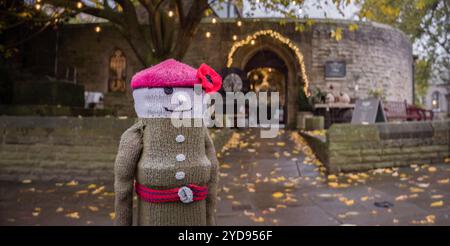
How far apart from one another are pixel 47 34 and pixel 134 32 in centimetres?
1206

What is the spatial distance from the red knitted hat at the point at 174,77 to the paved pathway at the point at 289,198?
2.14 m

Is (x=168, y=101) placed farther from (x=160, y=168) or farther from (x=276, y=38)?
(x=276, y=38)

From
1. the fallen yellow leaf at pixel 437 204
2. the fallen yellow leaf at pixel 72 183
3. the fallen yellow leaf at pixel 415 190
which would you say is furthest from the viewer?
the fallen yellow leaf at pixel 72 183

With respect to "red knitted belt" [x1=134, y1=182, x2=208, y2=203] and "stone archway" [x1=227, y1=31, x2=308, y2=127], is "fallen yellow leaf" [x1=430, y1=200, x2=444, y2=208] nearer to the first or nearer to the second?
"red knitted belt" [x1=134, y1=182, x2=208, y2=203]

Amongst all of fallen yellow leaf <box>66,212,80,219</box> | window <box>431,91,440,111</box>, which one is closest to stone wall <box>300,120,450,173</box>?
fallen yellow leaf <box>66,212,80,219</box>

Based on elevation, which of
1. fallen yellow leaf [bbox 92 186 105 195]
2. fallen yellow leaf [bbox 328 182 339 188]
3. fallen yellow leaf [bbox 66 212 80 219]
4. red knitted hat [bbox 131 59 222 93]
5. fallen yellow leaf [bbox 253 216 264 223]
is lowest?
fallen yellow leaf [bbox 66 212 80 219]

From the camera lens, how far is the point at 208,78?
2.31 meters

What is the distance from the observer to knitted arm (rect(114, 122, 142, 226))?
7.30 ft

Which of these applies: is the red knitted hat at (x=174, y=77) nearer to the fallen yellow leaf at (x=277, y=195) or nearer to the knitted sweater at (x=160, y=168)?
the knitted sweater at (x=160, y=168)

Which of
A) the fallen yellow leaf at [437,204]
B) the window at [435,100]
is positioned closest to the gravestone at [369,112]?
the fallen yellow leaf at [437,204]

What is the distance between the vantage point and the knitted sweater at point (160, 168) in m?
2.19

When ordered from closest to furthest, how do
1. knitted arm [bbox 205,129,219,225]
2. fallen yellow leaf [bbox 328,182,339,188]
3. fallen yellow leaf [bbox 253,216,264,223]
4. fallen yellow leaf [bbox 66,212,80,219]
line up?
knitted arm [bbox 205,129,219,225] < fallen yellow leaf [bbox 253,216,264,223] < fallen yellow leaf [bbox 66,212,80,219] < fallen yellow leaf [bbox 328,182,339,188]

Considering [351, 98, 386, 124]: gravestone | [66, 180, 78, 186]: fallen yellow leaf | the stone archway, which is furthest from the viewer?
the stone archway
